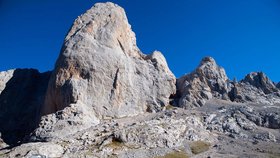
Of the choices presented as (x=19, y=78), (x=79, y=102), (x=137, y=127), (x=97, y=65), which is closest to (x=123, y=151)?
(x=137, y=127)

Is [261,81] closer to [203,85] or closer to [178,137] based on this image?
[203,85]

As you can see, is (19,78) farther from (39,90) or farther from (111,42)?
(111,42)

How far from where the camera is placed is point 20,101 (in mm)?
139875

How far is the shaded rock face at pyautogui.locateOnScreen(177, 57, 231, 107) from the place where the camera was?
398 ft

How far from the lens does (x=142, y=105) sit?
11956cm

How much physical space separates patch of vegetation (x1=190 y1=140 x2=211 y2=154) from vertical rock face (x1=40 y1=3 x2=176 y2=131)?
97.7 ft

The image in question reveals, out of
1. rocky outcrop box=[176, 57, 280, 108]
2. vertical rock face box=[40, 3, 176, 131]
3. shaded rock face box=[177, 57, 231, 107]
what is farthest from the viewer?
rocky outcrop box=[176, 57, 280, 108]

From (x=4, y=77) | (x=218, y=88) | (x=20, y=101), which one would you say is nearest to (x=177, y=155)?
(x=218, y=88)

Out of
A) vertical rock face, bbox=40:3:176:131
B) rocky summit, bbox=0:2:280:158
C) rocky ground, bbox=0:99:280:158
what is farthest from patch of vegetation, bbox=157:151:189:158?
vertical rock face, bbox=40:3:176:131

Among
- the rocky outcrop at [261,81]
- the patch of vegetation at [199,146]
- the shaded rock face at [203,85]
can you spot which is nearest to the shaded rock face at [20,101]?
the shaded rock face at [203,85]

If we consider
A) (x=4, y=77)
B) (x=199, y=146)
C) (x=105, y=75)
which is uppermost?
(x=4, y=77)

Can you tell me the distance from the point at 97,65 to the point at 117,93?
1128cm

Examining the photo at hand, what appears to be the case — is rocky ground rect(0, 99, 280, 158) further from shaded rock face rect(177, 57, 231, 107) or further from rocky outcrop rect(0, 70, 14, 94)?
rocky outcrop rect(0, 70, 14, 94)

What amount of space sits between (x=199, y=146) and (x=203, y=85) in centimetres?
4080
